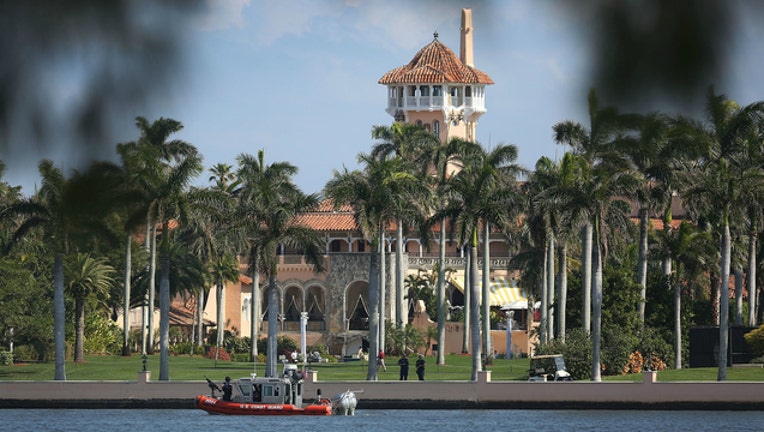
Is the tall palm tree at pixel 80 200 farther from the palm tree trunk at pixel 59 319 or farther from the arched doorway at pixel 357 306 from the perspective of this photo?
the arched doorway at pixel 357 306

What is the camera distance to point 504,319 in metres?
79.6

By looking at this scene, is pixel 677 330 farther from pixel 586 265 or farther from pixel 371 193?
pixel 371 193

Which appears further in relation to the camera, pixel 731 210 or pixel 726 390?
pixel 731 210

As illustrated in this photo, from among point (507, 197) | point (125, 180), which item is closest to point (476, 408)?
point (507, 197)

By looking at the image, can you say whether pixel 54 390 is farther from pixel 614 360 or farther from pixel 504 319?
pixel 504 319

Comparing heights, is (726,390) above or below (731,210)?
below

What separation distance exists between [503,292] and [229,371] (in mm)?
28097

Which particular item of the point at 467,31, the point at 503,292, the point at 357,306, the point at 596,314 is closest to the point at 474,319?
the point at 596,314

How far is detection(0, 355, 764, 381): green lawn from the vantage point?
1827 inches

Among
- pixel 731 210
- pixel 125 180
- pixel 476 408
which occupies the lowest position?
pixel 476 408

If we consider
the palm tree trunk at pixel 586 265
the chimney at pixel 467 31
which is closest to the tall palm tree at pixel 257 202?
the palm tree trunk at pixel 586 265

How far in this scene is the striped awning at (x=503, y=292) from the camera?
263ft

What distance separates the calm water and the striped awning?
33224 millimetres

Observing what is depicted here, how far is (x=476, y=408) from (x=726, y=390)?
8151mm
